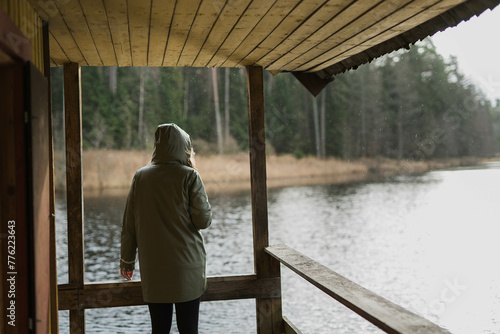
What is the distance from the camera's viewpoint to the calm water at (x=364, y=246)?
14023mm

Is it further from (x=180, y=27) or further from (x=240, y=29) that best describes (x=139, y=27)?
(x=240, y=29)

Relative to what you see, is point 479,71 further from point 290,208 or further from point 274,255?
point 274,255

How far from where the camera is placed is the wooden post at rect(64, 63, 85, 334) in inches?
157

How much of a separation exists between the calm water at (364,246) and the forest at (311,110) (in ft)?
6.87

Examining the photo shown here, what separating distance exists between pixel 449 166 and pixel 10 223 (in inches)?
1148

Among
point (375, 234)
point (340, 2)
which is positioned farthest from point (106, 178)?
point (340, 2)

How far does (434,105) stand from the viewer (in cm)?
2623

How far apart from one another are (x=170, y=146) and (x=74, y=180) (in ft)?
4.22

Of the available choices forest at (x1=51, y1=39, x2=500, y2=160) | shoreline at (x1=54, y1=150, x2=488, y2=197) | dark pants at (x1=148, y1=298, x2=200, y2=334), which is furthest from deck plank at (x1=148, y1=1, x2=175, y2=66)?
shoreline at (x1=54, y1=150, x2=488, y2=197)

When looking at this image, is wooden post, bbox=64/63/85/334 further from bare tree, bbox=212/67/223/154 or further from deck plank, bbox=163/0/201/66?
bare tree, bbox=212/67/223/154

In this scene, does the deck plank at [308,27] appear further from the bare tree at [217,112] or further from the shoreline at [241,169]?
the bare tree at [217,112]

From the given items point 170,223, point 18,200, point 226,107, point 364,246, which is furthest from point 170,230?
point 226,107

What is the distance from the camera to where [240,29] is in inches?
121

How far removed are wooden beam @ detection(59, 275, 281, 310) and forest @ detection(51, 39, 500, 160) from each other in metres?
17.7
